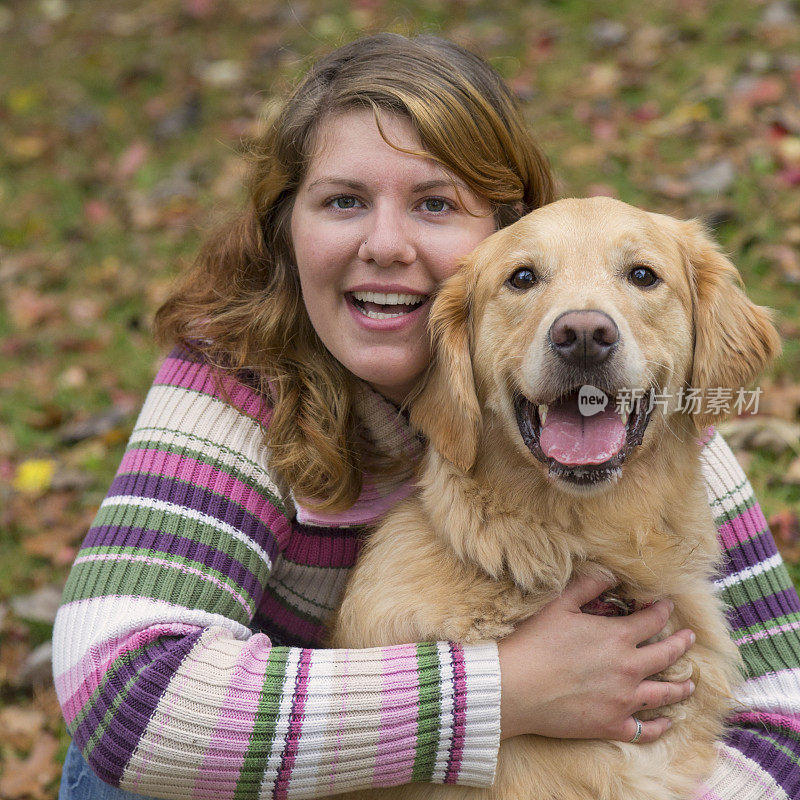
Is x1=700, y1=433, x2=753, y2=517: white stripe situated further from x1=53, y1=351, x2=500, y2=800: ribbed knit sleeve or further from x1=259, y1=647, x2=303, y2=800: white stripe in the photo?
x1=259, y1=647, x2=303, y2=800: white stripe

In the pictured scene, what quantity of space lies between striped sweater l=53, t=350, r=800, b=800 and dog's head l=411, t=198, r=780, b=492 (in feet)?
1.10

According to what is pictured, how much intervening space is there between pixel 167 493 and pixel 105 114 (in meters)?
5.80

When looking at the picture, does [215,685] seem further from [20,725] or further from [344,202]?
[20,725]

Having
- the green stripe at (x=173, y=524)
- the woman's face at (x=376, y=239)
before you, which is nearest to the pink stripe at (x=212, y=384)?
the woman's face at (x=376, y=239)

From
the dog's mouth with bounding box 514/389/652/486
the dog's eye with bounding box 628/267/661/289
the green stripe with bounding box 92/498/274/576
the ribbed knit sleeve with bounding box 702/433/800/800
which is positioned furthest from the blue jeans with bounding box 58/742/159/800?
the dog's eye with bounding box 628/267/661/289

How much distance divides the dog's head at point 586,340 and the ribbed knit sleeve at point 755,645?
0.35 metres

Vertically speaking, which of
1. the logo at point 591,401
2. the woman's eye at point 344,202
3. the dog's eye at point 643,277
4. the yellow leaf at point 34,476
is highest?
the woman's eye at point 344,202

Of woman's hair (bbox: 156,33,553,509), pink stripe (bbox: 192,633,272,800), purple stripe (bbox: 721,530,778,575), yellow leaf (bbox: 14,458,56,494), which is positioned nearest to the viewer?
pink stripe (bbox: 192,633,272,800)

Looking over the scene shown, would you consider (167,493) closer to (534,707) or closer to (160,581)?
(160,581)

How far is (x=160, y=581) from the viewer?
6.92 ft

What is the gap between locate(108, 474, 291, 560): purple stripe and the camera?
2.21 metres

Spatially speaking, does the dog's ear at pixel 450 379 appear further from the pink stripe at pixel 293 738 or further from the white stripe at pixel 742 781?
the white stripe at pixel 742 781

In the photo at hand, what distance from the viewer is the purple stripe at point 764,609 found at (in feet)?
8.02

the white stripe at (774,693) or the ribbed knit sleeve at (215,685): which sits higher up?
the ribbed knit sleeve at (215,685)
